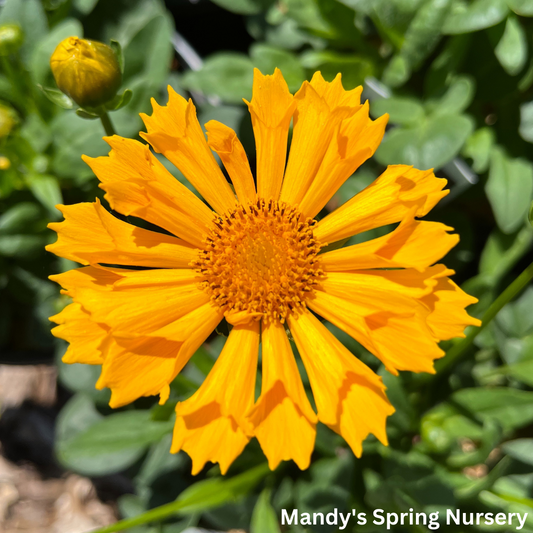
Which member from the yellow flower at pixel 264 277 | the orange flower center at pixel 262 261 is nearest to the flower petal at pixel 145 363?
the yellow flower at pixel 264 277

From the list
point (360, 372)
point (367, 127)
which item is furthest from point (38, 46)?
point (360, 372)

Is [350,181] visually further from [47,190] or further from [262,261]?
[47,190]

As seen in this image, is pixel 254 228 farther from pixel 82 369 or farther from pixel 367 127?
pixel 82 369

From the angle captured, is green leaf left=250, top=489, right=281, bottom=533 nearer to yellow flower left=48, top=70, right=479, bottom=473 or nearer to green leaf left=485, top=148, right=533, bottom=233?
yellow flower left=48, top=70, right=479, bottom=473

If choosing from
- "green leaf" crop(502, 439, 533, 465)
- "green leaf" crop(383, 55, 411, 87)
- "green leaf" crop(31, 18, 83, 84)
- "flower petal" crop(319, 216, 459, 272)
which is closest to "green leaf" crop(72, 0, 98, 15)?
"green leaf" crop(31, 18, 83, 84)

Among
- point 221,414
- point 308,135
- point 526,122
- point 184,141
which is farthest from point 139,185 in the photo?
point 526,122

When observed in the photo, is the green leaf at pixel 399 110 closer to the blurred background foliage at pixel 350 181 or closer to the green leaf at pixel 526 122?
the blurred background foliage at pixel 350 181
